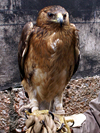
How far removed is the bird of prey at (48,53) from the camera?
213cm

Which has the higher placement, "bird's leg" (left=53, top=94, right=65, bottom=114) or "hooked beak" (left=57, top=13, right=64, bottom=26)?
"hooked beak" (left=57, top=13, right=64, bottom=26)

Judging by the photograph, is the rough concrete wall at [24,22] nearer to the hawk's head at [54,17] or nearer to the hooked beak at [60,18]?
the hawk's head at [54,17]

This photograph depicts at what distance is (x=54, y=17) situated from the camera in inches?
80.2

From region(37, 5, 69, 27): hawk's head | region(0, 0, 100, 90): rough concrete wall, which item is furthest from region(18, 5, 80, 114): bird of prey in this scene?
region(0, 0, 100, 90): rough concrete wall

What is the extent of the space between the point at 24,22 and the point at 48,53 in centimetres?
127

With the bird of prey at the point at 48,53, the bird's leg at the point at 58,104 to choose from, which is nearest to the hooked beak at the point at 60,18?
the bird of prey at the point at 48,53

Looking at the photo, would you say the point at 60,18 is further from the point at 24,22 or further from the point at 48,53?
the point at 24,22

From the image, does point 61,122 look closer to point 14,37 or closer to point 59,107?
point 59,107

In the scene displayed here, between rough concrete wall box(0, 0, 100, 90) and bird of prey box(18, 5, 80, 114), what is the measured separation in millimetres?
747

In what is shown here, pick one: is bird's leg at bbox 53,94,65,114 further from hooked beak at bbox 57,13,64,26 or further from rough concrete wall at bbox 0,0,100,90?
hooked beak at bbox 57,13,64,26

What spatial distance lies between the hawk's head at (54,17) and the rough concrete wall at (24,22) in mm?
1117

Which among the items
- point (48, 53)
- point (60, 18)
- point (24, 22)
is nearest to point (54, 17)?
point (60, 18)

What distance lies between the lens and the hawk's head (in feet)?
6.48

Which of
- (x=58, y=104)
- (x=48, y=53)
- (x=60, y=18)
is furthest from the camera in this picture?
(x=58, y=104)
